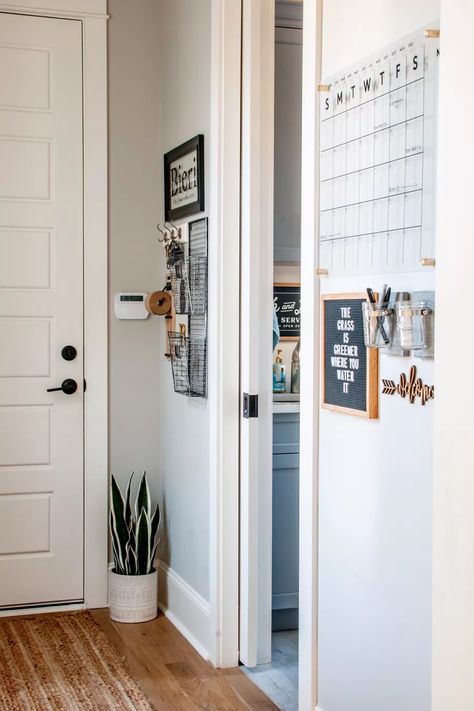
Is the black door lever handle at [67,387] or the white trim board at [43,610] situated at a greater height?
the black door lever handle at [67,387]

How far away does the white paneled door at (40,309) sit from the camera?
3.88 meters

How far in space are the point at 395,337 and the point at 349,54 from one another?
29.7 inches

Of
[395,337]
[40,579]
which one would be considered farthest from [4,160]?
[395,337]

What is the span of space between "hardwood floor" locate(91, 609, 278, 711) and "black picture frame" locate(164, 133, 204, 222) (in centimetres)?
168

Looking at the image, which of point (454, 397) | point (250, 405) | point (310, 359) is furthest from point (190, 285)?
point (454, 397)

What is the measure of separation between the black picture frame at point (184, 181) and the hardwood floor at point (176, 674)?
1679 millimetres

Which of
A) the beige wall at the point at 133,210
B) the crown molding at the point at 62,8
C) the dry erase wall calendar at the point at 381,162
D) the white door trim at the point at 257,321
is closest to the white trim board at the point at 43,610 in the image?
the beige wall at the point at 133,210

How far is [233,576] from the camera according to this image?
330 centimetres

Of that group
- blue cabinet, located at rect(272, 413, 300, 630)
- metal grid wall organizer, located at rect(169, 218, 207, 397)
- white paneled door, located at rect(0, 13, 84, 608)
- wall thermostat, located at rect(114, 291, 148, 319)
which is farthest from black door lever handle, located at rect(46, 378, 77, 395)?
blue cabinet, located at rect(272, 413, 300, 630)

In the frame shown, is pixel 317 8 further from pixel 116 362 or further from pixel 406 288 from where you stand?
pixel 116 362

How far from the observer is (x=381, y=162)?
214cm

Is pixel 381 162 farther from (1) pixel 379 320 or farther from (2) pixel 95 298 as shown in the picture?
(2) pixel 95 298

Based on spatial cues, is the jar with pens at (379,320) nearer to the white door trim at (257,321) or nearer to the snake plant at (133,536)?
the white door trim at (257,321)

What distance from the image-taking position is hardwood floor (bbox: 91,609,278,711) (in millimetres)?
2984
